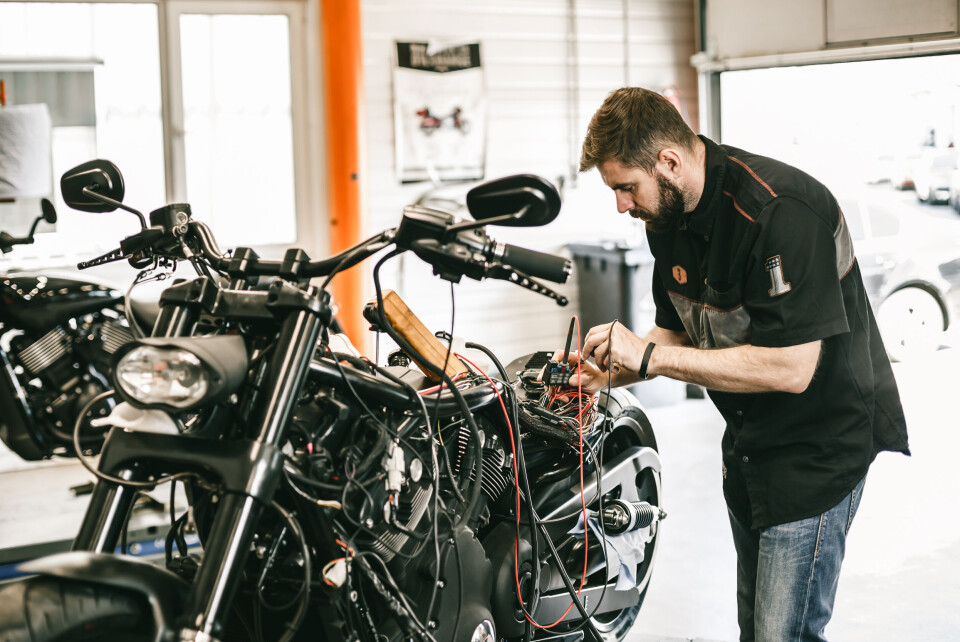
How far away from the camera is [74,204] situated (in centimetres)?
216

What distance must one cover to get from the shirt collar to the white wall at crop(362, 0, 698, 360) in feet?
13.9

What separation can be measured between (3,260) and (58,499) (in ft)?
5.47

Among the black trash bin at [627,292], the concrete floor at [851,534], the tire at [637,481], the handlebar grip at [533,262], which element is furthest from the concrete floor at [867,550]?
the handlebar grip at [533,262]

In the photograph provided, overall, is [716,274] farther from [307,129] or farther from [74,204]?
[307,129]

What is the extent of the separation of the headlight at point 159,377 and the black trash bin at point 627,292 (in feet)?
16.9

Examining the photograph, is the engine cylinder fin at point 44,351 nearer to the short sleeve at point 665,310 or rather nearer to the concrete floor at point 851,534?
the concrete floor at point 851,534

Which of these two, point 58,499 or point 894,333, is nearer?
point 58,499

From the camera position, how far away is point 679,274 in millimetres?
2416

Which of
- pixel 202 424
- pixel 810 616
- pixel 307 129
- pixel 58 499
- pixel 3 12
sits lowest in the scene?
pixel 58 499

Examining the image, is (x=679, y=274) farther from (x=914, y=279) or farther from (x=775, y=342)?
(x=914, y=279)

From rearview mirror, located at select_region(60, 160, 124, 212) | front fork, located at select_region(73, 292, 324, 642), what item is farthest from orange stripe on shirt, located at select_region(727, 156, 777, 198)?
rearview mirror, located at select_region(60, 160, 124, 212)

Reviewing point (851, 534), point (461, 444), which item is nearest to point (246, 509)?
point (461, 444)

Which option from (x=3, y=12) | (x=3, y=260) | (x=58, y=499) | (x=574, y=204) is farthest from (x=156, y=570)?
(x=574, y=204)

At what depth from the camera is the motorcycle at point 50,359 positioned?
3879 millimetres
